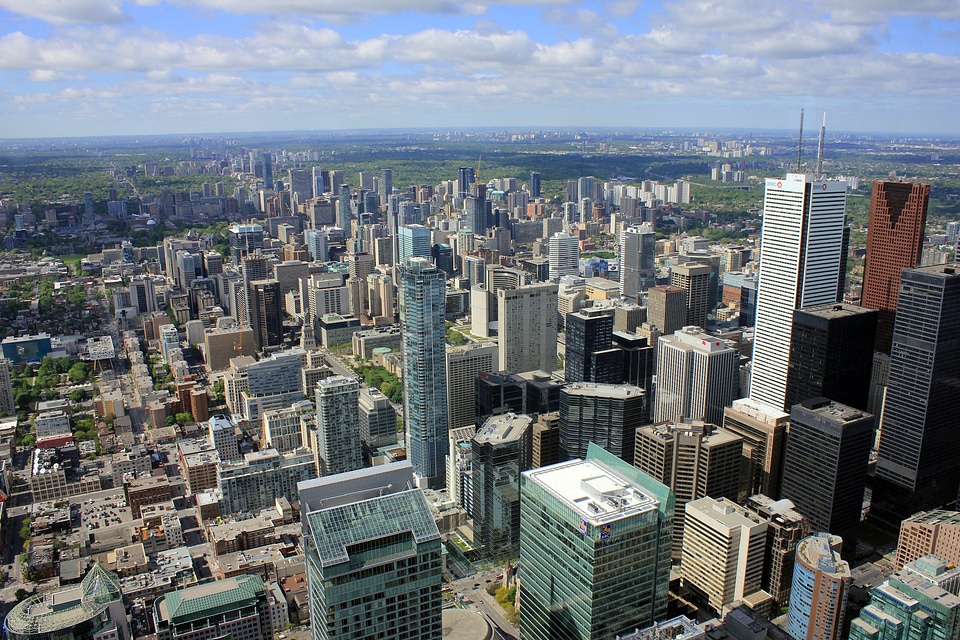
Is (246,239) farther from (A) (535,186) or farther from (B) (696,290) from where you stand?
(A) (535,186)

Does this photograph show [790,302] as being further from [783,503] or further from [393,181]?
[393,181]

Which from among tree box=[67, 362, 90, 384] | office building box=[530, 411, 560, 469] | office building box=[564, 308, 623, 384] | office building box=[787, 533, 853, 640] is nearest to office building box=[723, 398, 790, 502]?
office building box=[787, 533, 853, 640]

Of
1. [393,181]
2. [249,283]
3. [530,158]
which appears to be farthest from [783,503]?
[530,158]

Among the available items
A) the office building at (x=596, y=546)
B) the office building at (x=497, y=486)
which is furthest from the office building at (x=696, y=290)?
the office building at (x=596, y=546)

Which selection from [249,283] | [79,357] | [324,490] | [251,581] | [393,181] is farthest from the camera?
[393,181]

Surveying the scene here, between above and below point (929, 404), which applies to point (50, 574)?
below

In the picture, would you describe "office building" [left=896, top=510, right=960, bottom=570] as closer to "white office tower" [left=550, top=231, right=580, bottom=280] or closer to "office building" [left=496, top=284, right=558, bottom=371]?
"office building" [left=496, top=284, right=558, bottom=371]

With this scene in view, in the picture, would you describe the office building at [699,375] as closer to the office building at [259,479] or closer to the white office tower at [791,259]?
the white office tower at [791,259]
